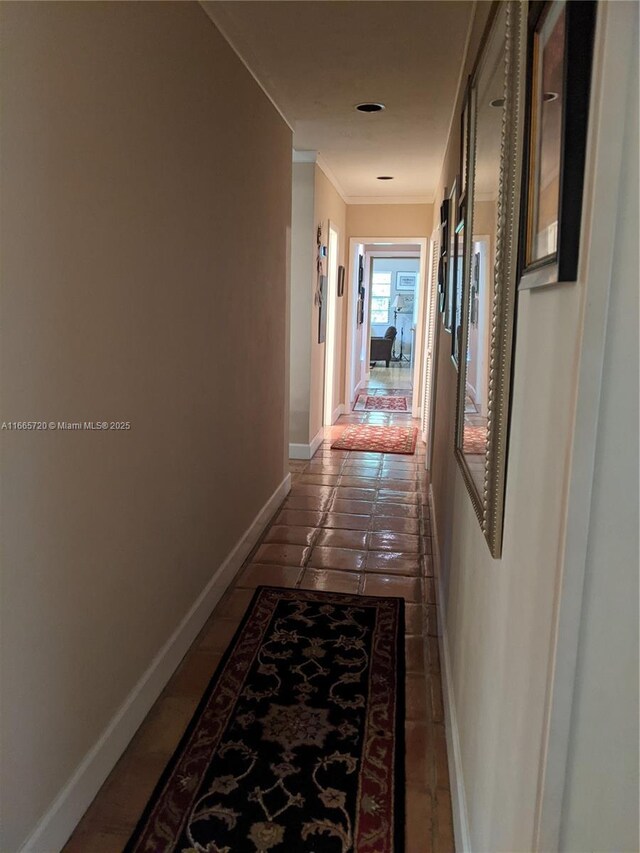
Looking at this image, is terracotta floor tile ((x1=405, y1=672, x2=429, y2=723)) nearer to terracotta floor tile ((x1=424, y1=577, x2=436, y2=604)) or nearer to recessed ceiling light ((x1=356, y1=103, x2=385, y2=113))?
terracotta floor tile ((x1=424, y1=577, x2=436, y2=604))

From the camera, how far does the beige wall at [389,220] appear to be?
6.82 meters

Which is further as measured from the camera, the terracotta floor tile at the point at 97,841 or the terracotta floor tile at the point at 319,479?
the terracotta floor tile at the point at 319,479

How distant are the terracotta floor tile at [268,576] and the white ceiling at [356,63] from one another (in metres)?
2.42

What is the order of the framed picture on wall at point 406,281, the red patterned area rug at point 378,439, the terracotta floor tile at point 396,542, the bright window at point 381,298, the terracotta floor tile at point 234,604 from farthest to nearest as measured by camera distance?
the bright window at point 381,298, the framed picture on wall at point 406,281, the red patterned area rug at point 378,439, the terracotta floor tile at point 396,542, the terracotta floor tile at point 234,604

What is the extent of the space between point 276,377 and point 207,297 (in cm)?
145

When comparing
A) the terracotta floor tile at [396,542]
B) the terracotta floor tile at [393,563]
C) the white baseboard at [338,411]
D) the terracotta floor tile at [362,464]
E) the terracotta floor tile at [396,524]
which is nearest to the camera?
the terracotta floor tile at [393,563]

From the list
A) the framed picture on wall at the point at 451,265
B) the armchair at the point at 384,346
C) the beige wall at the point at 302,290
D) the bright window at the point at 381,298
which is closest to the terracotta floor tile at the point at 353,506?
the beige wall at the point at 302,290

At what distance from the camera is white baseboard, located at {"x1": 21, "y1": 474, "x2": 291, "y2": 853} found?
4.97ft

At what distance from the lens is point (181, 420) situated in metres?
2.30

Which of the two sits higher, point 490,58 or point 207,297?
point 490,58

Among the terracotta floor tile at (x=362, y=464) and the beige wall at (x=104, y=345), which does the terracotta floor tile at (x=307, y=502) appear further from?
the beige wall at (x=104, y=345)

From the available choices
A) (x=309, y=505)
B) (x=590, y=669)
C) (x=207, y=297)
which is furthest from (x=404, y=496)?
(x=590, y=669)

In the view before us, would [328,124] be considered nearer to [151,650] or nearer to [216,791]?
[151,650]

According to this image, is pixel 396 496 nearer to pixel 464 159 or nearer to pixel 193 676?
pixel 193 676
